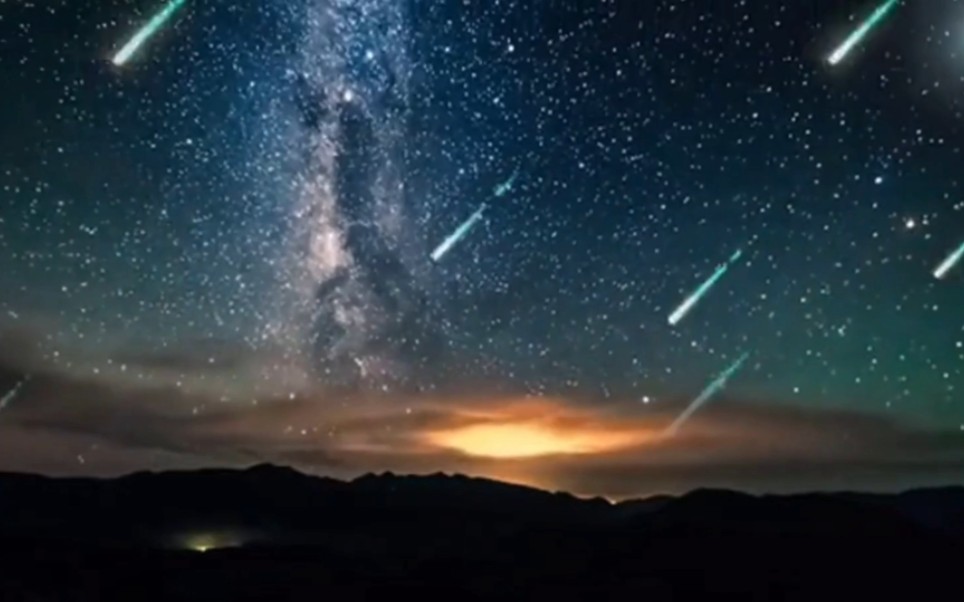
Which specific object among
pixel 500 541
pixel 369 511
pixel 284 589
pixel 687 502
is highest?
pixel 369 511

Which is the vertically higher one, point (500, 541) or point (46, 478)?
point (46, 478)

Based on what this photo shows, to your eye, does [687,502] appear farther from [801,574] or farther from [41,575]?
[41,575]

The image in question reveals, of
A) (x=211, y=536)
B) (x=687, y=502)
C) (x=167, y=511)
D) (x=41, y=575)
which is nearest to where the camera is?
(x=41, y=575)

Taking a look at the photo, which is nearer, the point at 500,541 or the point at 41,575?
the point at 41,575

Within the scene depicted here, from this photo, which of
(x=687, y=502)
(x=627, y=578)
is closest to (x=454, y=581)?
(x=627, y=578)

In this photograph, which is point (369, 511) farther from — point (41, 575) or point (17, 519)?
point (41, 575)

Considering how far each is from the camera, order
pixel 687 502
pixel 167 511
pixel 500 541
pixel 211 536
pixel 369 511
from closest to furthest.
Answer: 1. pixel 500 541
2. pixel 687 502
3. pixel 211 536
4. pixel 167 511
5. pixel 369 511

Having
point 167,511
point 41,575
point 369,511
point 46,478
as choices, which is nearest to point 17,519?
point 167,511
